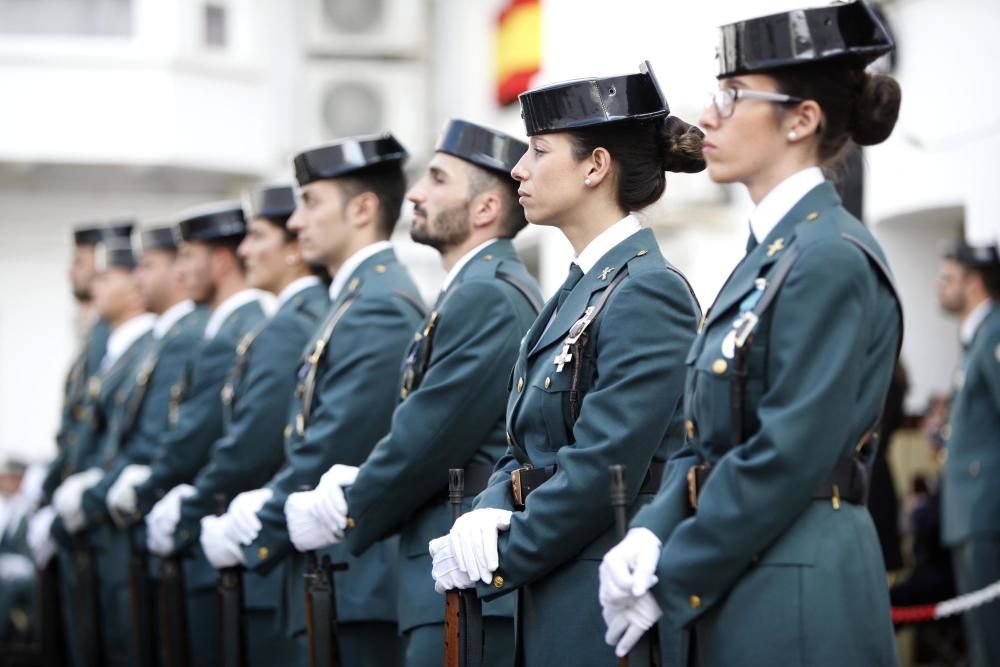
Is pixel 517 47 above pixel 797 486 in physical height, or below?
above

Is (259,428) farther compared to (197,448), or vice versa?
(197,448)

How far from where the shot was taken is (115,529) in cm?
700

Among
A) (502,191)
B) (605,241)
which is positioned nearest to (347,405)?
(502,191)

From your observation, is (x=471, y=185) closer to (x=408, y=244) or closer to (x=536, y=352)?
(x=536, y=352)

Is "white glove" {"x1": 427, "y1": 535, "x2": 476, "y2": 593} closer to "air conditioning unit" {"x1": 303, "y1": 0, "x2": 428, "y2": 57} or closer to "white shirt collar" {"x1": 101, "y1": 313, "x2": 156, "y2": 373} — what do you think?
"white shirt collar" {"x1": 101, "y1": 313, "x2": 156, "y2": 373}

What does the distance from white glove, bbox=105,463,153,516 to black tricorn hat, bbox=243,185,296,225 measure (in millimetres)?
1127

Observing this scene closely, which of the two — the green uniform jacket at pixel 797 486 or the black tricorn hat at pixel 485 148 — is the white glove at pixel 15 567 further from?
the green uniform jacket at pixel 797 486

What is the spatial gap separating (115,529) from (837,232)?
15.3ft

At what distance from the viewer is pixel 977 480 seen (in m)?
6.79

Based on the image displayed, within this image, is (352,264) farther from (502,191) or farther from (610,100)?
(610,100)

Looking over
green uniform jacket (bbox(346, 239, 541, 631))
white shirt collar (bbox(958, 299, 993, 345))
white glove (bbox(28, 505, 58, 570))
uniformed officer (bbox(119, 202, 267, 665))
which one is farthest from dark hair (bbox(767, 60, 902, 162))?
white glove (bbox(28, 505, 58, 570))

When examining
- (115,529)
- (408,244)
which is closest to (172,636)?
(115,529)

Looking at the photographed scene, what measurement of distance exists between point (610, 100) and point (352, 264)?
1.65 meters

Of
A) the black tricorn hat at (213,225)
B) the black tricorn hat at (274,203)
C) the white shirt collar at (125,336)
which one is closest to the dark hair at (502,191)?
the black tricorn hat at (274,203)
